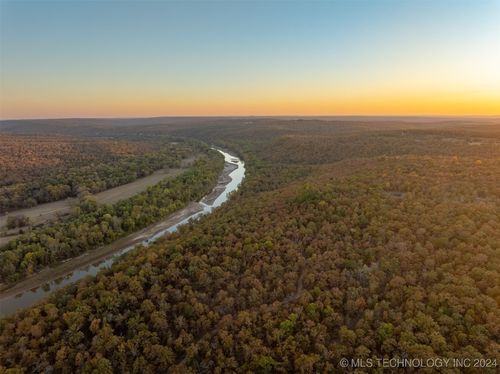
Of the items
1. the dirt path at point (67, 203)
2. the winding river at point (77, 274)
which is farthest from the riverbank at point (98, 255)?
the dirt path at point (67, 203)

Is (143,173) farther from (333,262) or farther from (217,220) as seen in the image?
(333,262)

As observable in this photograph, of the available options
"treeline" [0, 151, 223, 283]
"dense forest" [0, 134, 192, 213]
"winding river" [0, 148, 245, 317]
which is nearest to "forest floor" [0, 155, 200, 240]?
"dense forest" [0, 134, 192, 213]

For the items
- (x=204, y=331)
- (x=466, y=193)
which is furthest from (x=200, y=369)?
(x=466, y=193)

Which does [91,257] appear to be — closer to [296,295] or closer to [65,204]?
[65,204]

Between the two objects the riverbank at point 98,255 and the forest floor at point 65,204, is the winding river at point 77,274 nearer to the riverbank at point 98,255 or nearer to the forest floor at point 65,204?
the riverbank at point 98,255

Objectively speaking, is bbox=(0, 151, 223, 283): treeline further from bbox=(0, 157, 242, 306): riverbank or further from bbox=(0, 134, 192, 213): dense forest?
bbox=(0, 134, 192, 213): dense forest

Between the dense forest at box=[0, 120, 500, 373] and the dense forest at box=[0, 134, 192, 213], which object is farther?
the dense forest at box=[0, 134, 192, 213]

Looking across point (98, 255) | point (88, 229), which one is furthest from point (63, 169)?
point (98, 255)
